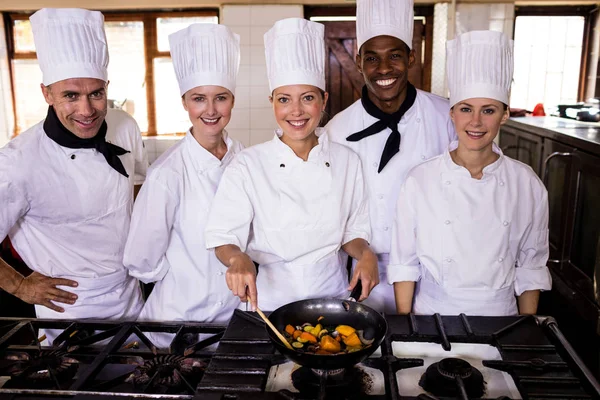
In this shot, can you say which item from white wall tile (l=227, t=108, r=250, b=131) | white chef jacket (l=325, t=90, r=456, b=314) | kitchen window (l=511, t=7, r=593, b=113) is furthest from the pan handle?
kitchen window (l=511, t=7, r=593, b=113)

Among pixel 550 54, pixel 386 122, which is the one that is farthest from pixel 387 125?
pixel 550 54

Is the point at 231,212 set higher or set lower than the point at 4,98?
lower

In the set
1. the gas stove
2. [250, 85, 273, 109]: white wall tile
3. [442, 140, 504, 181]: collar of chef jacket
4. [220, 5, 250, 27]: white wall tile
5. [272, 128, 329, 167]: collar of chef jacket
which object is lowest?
the gas stove

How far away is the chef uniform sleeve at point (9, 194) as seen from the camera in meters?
1.66

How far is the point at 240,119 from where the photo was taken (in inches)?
185

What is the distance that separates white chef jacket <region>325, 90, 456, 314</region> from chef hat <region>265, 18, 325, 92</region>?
393 mm

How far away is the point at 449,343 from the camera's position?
1.23 meters

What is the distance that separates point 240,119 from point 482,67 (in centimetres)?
325

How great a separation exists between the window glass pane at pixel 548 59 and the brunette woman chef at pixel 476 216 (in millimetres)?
3399

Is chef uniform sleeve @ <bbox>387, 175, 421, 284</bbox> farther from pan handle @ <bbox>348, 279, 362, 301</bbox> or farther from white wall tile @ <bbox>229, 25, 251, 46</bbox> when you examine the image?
white wall tile @ <bbox>229, 25, 251, 46</bbox>

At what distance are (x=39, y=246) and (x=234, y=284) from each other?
2.88 ft

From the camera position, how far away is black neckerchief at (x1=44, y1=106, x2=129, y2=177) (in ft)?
5.73

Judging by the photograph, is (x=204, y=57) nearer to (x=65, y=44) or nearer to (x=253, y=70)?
(x=65, y=44)

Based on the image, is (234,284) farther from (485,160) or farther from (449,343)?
(485,160)
